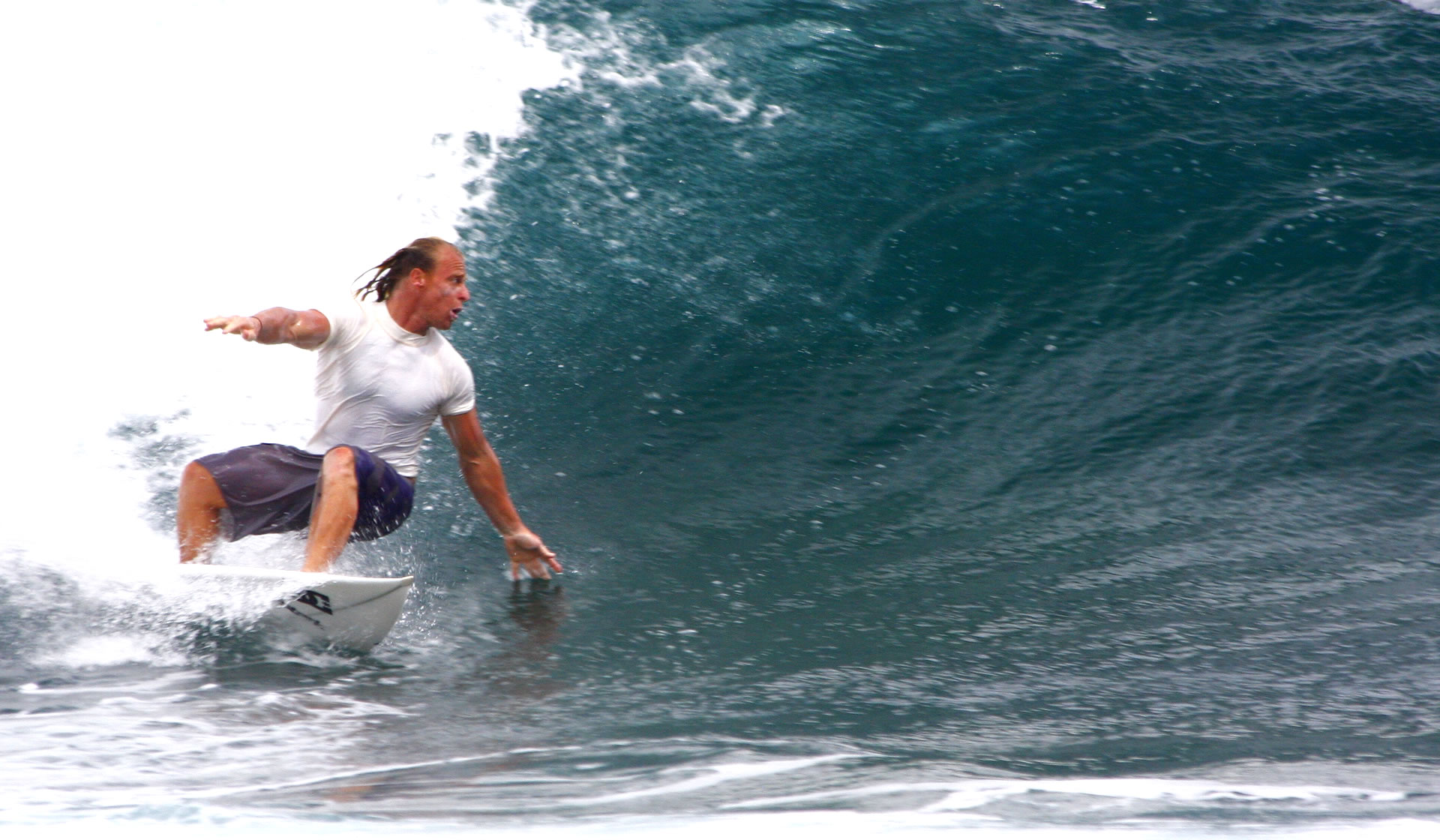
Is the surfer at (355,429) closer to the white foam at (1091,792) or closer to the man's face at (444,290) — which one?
the man's face at (444,290)

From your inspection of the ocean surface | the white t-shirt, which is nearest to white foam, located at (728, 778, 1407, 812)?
the ocean surface

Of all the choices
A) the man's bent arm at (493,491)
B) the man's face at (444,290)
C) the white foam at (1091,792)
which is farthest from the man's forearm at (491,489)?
the white foam at (1091,792)

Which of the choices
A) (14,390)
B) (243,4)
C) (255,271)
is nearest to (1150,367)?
(255,271)

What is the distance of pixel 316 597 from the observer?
4.04 m

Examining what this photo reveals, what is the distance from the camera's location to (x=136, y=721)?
3.54 meters

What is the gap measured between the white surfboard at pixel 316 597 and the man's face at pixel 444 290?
819mm

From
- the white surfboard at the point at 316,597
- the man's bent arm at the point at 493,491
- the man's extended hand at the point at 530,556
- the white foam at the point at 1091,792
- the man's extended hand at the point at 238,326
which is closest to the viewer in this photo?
the white foam at the point at 1091,792

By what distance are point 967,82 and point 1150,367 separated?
2738 mm

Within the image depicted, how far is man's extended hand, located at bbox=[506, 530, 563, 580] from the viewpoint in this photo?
15.4ft

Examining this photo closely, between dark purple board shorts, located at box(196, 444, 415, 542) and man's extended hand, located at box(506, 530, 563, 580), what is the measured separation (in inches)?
20.5

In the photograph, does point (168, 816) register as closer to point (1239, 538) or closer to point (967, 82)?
point (1239, 538)

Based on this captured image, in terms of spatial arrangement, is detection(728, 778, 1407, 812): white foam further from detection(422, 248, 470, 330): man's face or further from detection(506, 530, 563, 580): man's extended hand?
detection(422, 248, 470, 330): man's face

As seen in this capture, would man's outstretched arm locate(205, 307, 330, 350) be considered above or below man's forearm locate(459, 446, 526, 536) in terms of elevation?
above

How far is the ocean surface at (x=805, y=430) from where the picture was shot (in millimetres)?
3398
